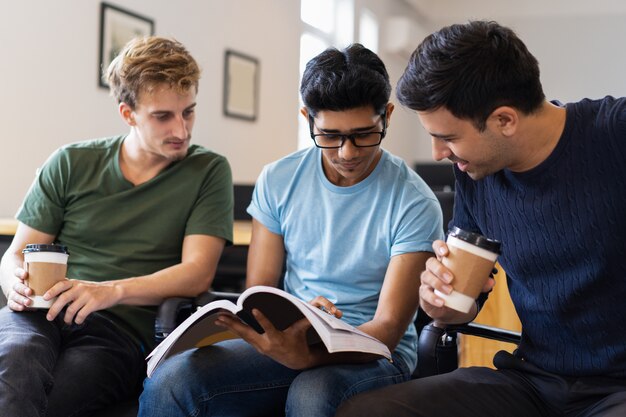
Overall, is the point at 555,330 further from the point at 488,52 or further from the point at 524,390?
the point at 488,52

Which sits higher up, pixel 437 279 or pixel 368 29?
pixel 368 29

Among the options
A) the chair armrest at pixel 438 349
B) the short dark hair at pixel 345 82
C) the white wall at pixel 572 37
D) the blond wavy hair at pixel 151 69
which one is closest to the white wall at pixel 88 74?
the blond wavy hair at pixel 151 69

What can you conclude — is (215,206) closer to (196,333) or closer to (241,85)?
(196,333)

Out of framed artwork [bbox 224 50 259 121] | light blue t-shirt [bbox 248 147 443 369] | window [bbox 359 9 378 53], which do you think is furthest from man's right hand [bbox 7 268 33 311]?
window [bbox 359 9 378 53]

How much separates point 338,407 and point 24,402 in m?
0.62

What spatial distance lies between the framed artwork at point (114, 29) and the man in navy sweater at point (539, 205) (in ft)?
10.0

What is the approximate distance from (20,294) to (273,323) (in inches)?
24.3

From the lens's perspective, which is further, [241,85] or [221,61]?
[241,85]

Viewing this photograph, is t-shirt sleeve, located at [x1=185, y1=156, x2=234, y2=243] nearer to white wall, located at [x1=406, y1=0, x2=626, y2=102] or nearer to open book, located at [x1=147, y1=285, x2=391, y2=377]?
open book, located at [x1=147, y1=285, x2=391, y2=377]

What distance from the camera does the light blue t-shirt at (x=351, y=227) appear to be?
178cm

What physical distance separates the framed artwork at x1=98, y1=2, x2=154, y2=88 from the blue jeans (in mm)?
2885

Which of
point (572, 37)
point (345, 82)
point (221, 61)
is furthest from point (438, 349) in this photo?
point (572, 37)

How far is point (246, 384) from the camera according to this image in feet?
5.41

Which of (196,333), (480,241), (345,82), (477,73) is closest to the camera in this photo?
(480,241)
